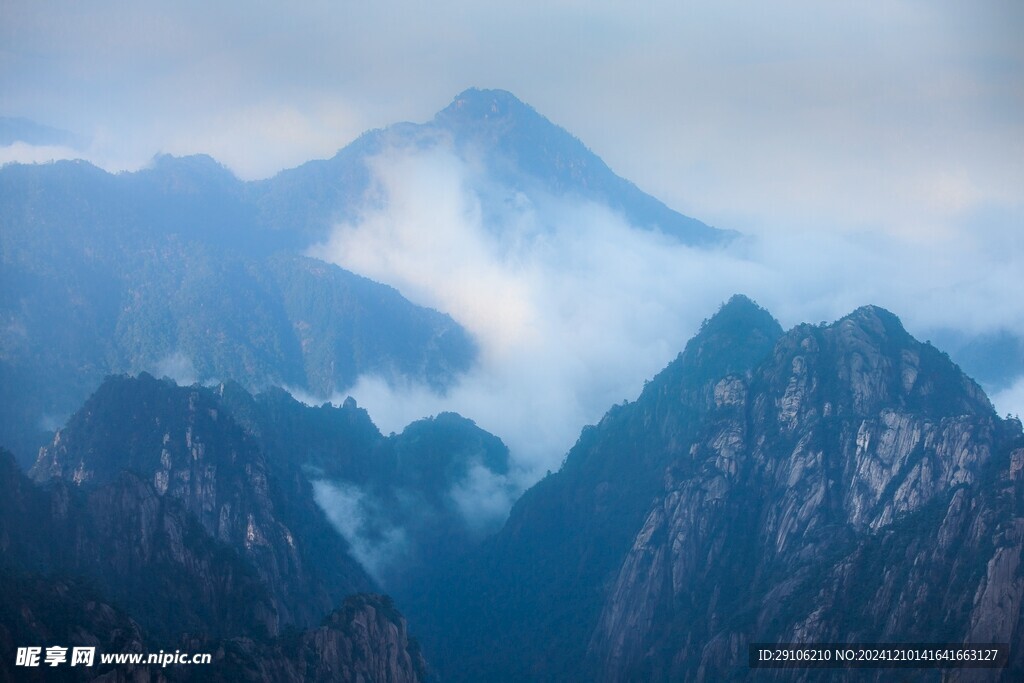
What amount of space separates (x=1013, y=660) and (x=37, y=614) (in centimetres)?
10662

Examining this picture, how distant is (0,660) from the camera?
177 m

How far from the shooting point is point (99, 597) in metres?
199

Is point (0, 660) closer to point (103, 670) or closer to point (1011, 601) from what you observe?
point (103, 670)

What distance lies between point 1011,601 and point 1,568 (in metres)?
114

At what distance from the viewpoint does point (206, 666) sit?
19638 cm

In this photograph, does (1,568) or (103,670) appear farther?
(1,568)

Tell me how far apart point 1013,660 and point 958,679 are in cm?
646

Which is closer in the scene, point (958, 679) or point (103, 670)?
point (103, 670)

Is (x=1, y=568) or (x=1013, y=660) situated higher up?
(x=1, y=568)

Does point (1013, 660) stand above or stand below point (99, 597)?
below

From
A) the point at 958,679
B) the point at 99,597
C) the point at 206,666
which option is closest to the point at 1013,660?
the point at 958,679

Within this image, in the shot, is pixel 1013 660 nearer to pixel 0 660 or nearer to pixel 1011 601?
pixel 1011 601

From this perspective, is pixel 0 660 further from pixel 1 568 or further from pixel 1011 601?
pixel 1011 601

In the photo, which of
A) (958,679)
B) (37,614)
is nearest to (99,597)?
(37,614)
